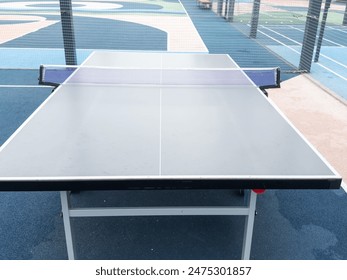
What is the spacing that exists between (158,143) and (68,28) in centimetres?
579

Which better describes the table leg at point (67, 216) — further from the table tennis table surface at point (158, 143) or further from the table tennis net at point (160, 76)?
the table tennis net at point (160, 76)

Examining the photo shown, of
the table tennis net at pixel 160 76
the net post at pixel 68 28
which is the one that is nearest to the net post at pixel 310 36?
the table tennis net at pixel 160 76

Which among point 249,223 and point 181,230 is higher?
point 249,223

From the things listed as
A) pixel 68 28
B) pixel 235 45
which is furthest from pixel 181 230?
pixel 235 45

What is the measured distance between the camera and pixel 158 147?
1.98 meters

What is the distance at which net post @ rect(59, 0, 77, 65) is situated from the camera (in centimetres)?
676

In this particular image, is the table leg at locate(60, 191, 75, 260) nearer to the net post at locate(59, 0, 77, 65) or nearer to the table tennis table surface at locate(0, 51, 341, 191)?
the table tennis table surface at locate(0, 51, 341, 191)

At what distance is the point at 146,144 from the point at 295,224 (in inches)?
66.3

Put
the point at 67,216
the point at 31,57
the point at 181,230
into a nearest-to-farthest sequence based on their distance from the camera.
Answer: the point at 67,216 → the point at 181,230 → the point at 31,57

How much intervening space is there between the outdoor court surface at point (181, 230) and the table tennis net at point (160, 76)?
1.04 m

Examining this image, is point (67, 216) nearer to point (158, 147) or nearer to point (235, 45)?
point (158, 147)

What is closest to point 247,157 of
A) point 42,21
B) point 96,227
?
point 96,227

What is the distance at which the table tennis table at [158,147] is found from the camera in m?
1.71
